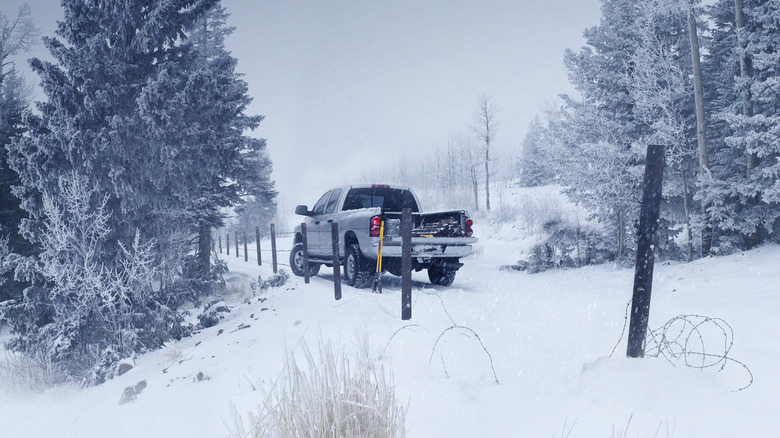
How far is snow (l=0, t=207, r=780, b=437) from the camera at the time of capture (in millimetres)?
3352

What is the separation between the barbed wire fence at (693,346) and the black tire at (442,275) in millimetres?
4640

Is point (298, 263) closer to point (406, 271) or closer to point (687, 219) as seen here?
point (406, 271)

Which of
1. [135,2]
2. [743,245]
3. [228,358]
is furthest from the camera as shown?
[743,245]

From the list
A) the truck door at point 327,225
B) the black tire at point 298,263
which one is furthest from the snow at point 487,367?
the black tire at point 298,263

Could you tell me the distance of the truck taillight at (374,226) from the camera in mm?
8141

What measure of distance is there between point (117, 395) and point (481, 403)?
5.56 m

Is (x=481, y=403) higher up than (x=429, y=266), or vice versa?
(x=429, y=266)

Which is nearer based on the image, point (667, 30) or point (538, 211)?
point (667, 30)

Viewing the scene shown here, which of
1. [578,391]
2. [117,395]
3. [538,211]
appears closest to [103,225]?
[117,395]

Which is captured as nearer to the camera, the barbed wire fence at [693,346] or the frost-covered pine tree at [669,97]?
the barbed wire fence at [693,346]

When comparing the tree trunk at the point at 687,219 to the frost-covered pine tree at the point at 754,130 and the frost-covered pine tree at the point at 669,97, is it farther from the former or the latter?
the frost-covered pine tree at the point at 754,130

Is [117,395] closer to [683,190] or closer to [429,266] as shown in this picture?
Answer: [429,266]

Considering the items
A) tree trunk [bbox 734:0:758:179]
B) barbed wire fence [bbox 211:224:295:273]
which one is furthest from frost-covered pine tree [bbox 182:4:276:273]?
tree trunk [bbox 734:0:758:179]

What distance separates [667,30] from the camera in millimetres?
13602
